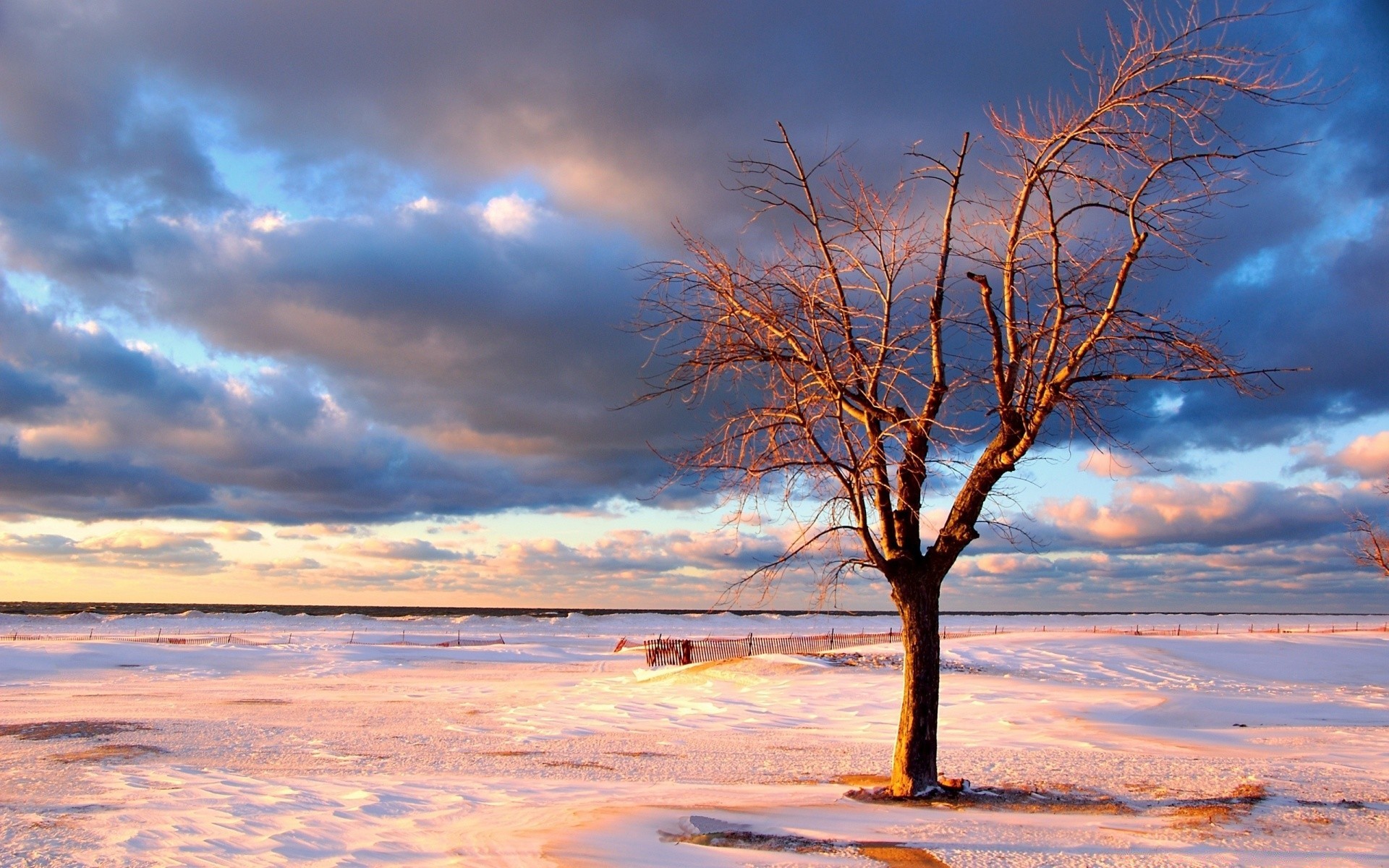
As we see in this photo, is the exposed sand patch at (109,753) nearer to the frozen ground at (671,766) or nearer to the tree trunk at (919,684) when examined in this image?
the frozen ground at (671,766)

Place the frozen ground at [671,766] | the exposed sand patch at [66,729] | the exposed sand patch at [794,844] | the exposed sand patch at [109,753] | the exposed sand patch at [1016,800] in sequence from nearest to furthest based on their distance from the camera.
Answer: the exposed sand patch at [794,844]
the frozen ground at [671,766]
the exposed sand patch at [1016,800]
the exposed sand patch at [109,753]
the exposed sand patch at [66,729]

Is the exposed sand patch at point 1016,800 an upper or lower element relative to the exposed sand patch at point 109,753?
upper

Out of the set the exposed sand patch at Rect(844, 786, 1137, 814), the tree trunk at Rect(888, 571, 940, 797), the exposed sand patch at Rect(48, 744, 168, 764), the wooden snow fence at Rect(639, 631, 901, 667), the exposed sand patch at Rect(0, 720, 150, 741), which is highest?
the tree trunk at Rect(888, 571, 940, 797)

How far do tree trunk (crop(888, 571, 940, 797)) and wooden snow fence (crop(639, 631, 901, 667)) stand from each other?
25451 mm

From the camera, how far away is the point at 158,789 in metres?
11.4

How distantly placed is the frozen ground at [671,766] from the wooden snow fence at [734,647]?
2.68 metres

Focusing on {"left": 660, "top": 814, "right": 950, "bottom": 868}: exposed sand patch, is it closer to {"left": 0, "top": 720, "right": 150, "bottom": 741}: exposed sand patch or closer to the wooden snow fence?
{"left": 0, "top": 720, "right": 150, "bottom": 741}: exposed sand patch

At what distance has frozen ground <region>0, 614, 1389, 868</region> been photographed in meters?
8.67

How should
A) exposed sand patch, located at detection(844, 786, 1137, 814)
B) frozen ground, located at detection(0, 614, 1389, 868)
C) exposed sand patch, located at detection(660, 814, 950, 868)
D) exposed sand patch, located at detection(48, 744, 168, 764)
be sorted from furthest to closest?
exposed sand patch, located at detection(48, 744, 168, 764), exposed sand patch, located at detection(844, 786, 1137, 814), frozen ground, located at detection(0, 614, 1389, 868), exposed sand patch, located at detection(660, 814, 950, 868)

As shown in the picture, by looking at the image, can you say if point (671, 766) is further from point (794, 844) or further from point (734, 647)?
point (734, 647)

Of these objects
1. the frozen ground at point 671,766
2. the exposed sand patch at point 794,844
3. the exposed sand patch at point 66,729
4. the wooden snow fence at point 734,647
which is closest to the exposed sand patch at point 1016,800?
the frozen ground at point 671,766

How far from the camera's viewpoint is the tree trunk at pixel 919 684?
11.0m

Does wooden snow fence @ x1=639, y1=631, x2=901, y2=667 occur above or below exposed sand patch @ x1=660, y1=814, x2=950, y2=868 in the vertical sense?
below

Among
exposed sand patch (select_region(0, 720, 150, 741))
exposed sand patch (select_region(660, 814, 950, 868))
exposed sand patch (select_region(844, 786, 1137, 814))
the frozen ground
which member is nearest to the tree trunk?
exposed sand patch (select_region(844, 786, 1137, 814))
